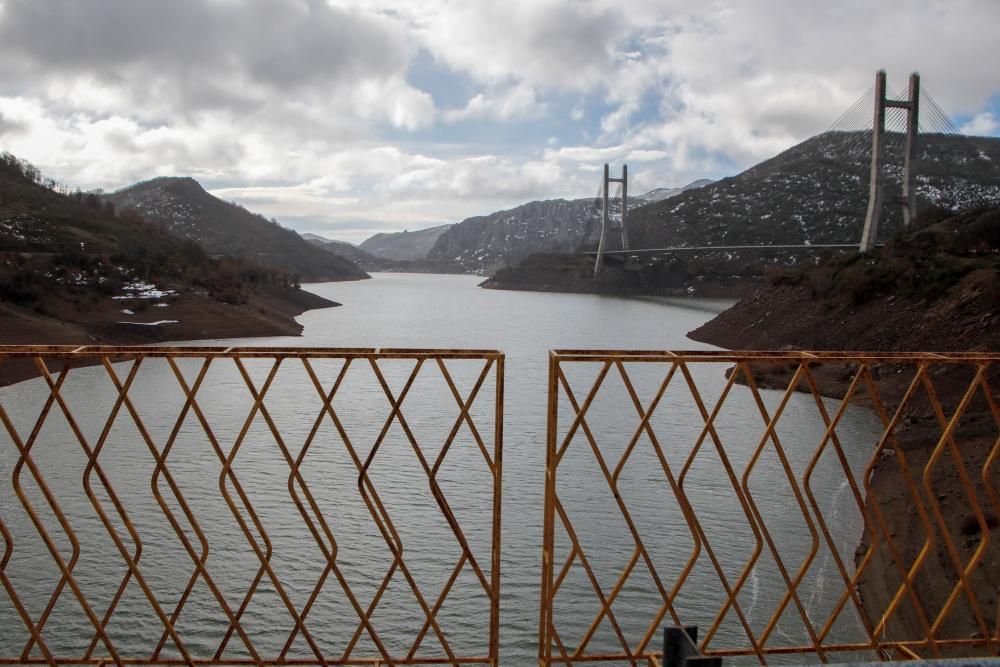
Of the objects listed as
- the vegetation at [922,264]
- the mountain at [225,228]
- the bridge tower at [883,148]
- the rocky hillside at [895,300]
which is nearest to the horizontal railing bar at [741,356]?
the rocky hillside at [895,300]

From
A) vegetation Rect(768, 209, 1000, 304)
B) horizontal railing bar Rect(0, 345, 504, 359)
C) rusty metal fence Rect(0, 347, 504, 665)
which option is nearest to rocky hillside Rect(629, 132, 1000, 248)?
vegetation Rect(768, 209, 1000, 304)

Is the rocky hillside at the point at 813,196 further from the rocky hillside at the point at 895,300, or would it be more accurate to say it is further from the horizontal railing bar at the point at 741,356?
the horizontal railing bar at the point at 741,356

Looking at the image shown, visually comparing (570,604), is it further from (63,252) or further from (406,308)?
(406,308)

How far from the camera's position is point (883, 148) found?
4044 centimetres

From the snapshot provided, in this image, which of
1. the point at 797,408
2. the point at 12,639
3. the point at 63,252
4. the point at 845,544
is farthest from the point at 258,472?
the point at 63,252

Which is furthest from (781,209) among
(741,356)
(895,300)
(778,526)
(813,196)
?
(741,356)

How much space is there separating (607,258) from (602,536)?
71437 mm

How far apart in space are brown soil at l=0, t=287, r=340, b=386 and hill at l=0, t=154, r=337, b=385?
47 millimetres

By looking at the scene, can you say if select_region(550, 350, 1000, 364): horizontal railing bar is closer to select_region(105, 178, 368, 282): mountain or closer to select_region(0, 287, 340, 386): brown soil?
select_region(0, 287, 340, 386): brown soil

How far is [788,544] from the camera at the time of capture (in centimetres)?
1042

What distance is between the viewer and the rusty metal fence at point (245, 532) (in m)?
3.91

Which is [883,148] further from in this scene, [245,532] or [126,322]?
[245,532]

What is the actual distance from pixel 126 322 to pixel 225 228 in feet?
334

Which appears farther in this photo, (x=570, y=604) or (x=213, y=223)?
(x=213, y=223)
